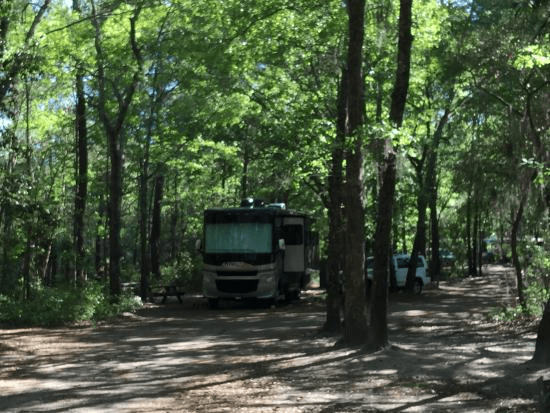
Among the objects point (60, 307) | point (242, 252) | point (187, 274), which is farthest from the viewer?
point (187, 274)

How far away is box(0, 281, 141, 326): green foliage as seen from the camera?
66.6ft

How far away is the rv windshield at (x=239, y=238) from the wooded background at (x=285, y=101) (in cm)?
206

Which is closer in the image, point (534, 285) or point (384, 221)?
point (384, 221)

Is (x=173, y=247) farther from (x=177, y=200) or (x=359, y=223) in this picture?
(x=359, y=223)

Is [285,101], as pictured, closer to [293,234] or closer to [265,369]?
[293,234]

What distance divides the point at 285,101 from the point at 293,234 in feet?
25.3

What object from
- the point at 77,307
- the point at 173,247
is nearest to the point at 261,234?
the point at 77,307

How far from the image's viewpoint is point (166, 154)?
97.2ft

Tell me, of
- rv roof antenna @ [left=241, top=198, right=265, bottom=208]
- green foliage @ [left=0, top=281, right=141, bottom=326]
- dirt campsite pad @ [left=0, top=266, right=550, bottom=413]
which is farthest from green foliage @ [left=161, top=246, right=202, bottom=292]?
dirt campsite pad @ [left=0, top=266, right=550, bottom=413]

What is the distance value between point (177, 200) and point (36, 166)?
10113mm

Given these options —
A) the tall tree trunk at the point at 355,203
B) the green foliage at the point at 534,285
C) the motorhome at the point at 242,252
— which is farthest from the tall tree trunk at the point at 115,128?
the green foliage at the point at 534,285

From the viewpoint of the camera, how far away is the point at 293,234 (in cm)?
2848

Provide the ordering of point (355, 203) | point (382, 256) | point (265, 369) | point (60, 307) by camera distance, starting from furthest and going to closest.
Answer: point (60, 307)
point (355, 203)
point (382, 256)
point (265, 369)

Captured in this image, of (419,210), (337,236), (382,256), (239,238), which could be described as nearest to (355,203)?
(382,256)
